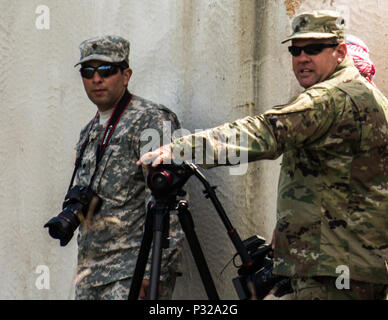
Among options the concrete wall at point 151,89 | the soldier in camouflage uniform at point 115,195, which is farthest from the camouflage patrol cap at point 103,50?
the concrete wall at point 151,89

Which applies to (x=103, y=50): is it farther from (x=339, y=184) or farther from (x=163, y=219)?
(x=339, y=184)

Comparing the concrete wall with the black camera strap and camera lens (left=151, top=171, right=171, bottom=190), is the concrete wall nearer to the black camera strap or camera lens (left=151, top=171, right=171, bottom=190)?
the black camera strap

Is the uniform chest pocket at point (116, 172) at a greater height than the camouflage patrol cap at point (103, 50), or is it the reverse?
the camouflage patrol cap at point (103, 50)

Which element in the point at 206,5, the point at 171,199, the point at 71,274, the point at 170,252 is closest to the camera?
the point at 171,199

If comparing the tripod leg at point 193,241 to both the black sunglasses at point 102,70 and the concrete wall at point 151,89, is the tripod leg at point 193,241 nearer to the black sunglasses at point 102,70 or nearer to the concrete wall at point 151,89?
the concrete wall at point 151,89

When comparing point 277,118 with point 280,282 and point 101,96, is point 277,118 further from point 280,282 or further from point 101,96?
point 101,96

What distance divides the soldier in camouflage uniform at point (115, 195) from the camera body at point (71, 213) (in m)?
0.05

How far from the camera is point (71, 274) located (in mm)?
4855

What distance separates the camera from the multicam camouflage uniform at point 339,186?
273cm

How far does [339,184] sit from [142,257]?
2.71 feet

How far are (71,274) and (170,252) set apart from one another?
148 centimetres

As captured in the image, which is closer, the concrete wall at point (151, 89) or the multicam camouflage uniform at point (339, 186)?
the multicam camouflage uniform at point (339, 186)

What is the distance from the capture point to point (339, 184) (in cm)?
281
